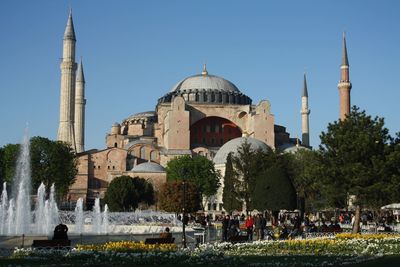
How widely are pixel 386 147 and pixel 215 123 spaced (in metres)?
45.6

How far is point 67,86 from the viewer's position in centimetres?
6216

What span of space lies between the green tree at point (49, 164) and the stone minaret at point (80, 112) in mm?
18359

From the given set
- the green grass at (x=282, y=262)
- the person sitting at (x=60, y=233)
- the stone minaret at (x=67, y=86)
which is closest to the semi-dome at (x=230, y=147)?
the stone minaret at (x=67, y=86)

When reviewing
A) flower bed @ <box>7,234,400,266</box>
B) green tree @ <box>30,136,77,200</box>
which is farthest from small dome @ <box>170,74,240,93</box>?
flower bed @ <box>7,234,400,266</box>

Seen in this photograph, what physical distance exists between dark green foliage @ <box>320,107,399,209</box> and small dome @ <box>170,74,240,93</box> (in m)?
46.5

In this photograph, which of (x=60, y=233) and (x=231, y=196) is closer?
(x=60, y=233)

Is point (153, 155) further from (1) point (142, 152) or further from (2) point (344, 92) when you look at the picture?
(2) point (344, 92)

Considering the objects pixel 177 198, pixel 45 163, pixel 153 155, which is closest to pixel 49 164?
pixel 45 163

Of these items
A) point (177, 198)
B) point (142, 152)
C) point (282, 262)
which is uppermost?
point (142, 152)

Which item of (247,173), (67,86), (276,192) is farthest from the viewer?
(67,86)

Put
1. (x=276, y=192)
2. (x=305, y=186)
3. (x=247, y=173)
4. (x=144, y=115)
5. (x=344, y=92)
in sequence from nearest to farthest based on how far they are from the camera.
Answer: (x=276, y=192) < (x=247, y=173) < (x=305, y=186) < (x=344, y=92) < (x=144, y=115)

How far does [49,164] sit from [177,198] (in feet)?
35.5

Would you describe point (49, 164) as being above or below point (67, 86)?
below

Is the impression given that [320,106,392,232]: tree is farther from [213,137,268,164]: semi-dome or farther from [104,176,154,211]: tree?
[213,137,268,164]: semi-dome
